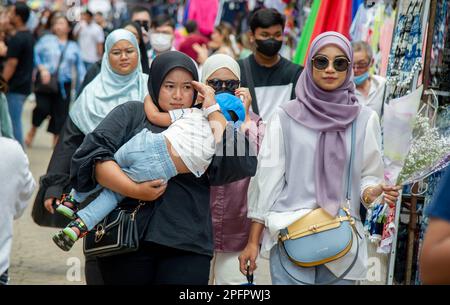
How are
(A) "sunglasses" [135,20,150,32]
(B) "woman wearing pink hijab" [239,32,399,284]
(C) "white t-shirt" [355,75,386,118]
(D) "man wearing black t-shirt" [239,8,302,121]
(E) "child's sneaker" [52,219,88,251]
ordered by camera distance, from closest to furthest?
(E) "child's sneaker" [52,219,88,251]
(B) "woman wearing pink hijab" [239,32,399,284]
(D) "man wearing black t-shirt" [239,8,302,121]
(C) "white t-shirt" [355,75,386,118]
(A) "sunglasses" [135,20,150,32]

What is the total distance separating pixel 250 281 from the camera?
481cm

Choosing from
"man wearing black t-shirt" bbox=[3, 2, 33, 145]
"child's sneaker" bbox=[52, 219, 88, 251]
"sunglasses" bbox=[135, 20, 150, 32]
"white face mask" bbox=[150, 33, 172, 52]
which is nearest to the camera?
"child's sneaker" bbox=[52, 219, 88, 251]

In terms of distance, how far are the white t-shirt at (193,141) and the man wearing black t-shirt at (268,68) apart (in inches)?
78.1

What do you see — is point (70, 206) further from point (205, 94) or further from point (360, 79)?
point (360, 79)

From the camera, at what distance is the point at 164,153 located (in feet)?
14.4

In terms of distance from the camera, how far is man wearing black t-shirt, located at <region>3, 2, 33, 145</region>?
39.7 ft

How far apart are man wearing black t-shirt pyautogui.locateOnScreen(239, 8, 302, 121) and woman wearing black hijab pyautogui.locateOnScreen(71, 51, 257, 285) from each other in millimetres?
1849

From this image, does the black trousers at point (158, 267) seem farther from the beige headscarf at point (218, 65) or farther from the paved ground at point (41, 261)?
the paved ground at point (41, 261)

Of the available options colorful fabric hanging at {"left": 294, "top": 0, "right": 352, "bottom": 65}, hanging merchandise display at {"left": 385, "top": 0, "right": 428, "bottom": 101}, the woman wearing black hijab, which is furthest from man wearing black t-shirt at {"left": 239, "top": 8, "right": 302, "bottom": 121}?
the woman wearing black hijab

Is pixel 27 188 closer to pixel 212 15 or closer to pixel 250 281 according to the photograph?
pixel 250 281

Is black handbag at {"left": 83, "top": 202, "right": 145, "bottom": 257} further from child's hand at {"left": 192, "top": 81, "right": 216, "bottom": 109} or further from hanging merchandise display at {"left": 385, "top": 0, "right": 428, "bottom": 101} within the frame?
hanging merchandise display at {"left": 385, "top": 0, "right": 428, "bottom": 101}

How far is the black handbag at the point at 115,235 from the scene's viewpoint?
4352mm

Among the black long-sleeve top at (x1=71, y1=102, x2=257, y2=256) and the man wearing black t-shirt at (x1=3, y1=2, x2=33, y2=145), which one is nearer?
the black long-sleeve top at (x1=71, y1=102, x2=257, y2=256)

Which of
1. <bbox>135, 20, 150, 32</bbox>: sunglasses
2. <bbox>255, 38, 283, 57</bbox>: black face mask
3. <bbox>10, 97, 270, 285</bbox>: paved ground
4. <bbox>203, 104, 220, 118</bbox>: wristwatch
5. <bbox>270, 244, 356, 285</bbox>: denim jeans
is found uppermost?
<bbox>135, 20, 150, 32</bbox>: sunglasses
